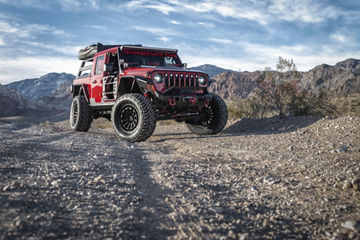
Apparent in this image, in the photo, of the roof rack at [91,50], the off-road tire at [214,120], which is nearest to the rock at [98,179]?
the off-road tire at [214,120]

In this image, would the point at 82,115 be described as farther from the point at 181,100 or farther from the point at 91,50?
the point at 181,100

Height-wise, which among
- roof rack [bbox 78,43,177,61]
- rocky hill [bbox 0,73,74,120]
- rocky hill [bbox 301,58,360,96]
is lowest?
rocky hill [bbox 0,73,74,120]

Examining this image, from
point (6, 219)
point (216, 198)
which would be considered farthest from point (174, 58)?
point (6, 219)

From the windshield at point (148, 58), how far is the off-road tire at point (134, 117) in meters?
1.19

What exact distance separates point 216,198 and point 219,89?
2603 inches

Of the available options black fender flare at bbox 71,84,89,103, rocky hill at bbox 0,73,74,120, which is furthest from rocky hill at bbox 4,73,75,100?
black fender flare at bbox 71,84,89,103

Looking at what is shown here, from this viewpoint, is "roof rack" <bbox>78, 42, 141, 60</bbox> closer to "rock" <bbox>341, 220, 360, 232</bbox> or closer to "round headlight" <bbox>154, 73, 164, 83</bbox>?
"round headlight" <bbox>154, 73, 164, 83</bbox>

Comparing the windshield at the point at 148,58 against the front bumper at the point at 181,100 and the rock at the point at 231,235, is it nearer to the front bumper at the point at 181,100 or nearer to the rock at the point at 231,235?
the front bumper at the point at 181,100

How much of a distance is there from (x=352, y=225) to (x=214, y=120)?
5470 mm

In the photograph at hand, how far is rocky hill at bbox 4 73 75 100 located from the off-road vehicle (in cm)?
13780

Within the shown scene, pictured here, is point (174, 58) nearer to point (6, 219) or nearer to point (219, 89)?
point (6, 219)

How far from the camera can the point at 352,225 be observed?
69.5 inches

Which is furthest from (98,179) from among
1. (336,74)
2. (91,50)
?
(336,74)

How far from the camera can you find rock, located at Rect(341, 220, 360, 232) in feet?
5.74
